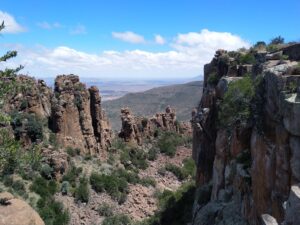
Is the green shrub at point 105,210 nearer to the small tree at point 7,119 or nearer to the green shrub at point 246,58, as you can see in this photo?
the green shrub at point 246,58

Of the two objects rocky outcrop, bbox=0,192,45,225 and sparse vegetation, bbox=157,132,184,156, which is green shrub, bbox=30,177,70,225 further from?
rocky outcrop, bbox=0,192,45,225

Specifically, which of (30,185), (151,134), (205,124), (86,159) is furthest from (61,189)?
(151,134)

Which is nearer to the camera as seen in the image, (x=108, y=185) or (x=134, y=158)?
(x=108, y=185)

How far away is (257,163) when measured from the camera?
57.2ft

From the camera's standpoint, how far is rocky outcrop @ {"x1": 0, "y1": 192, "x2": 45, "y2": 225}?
13.1 m

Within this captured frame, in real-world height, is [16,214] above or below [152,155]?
above

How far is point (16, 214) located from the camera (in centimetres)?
1344

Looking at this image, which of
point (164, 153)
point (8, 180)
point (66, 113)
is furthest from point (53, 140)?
point (164, 153)

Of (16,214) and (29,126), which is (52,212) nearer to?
(29,126)

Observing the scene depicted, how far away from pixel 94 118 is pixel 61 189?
470 inches

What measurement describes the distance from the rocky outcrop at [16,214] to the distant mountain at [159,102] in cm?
11160

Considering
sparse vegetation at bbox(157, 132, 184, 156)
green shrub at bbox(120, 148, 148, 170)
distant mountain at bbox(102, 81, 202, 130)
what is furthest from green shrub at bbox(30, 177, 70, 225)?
distant mountain at bbox(102, 81, 202, 130)

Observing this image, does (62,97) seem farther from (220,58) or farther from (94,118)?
(220,58)

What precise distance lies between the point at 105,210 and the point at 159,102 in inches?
5015
